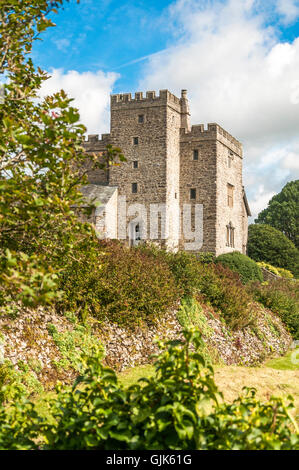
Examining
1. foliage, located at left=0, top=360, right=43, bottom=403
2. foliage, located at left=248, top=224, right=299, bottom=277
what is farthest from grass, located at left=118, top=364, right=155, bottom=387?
foliage, located at left=248, top=224, right=299, bottom=277

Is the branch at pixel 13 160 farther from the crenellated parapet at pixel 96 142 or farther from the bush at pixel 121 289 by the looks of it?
the crenellated parapet at pixel 96 142

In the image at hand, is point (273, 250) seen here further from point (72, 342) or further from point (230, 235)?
point (72, 342)

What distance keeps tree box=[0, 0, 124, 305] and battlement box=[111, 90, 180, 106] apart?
2540 cm

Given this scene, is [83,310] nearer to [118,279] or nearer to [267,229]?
[118,279]

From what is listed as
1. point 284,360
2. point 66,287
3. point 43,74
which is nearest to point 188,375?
point 43,74

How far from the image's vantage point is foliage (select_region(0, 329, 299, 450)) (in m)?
3.05

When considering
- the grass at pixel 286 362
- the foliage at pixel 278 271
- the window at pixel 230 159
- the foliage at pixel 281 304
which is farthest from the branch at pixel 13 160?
the foliage at pixel 278 271

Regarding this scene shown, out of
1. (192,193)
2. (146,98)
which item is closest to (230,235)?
(192,193)

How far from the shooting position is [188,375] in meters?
3.32

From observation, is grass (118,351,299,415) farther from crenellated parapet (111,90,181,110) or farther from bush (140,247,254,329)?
crenellated parapet (111,90,181,110)

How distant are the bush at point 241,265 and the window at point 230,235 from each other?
9.29 ft

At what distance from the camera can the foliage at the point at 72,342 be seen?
27.2 feet

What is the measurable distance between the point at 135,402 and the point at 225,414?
0.64 metres

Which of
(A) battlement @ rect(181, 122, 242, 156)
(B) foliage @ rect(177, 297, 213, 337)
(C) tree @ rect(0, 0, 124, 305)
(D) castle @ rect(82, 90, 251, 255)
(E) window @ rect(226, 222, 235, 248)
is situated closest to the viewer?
(C) tree @ rect(0, 0, 124, 305)
